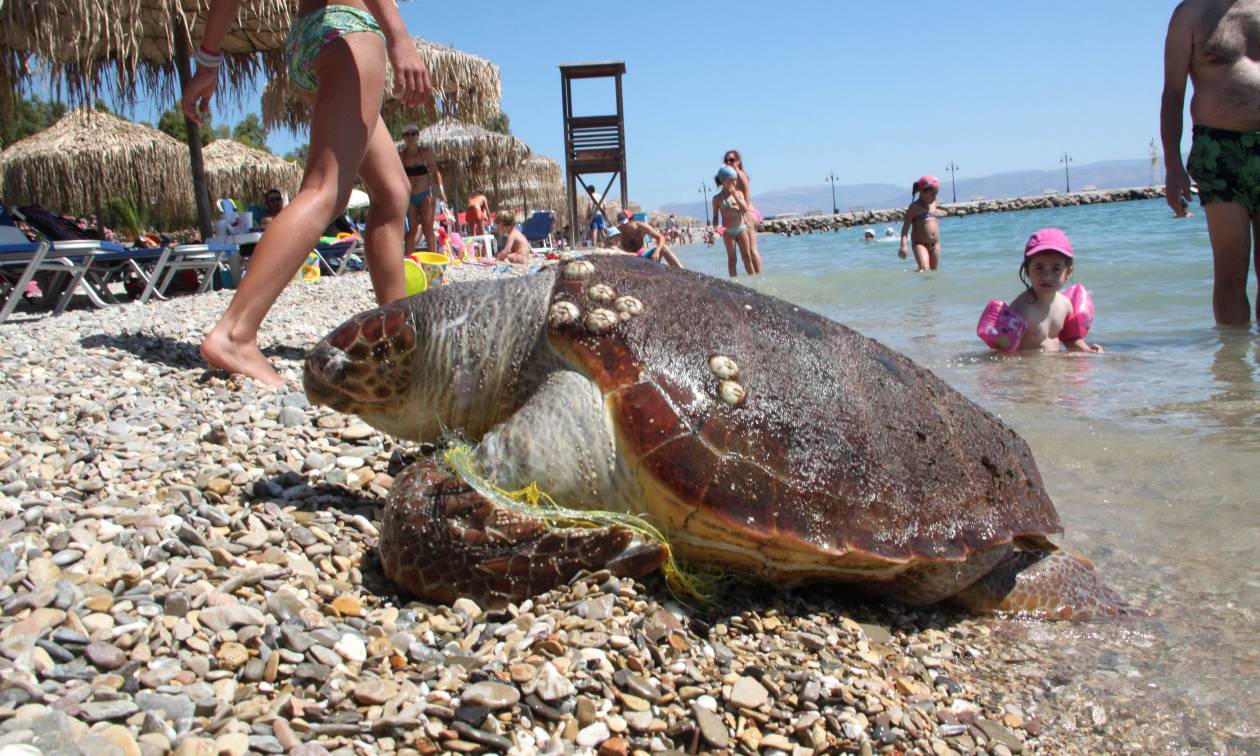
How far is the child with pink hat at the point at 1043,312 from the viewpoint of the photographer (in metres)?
5.23

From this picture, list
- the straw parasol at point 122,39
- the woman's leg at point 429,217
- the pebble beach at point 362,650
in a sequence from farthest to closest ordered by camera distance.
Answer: the woman's leg at point 429,217 < the straw parasol at point 122,39 < the pebble beach at point 362,650

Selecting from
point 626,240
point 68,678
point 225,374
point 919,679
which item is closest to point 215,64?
point 225,374

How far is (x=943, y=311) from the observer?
8516mm

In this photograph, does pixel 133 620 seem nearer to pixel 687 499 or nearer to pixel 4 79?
pixel 687 499

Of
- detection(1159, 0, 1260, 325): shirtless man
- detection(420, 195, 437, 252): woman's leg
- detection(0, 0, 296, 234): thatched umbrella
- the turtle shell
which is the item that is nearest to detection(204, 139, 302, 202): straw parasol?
detection(0, 0, 296, 234): thatched umbrella

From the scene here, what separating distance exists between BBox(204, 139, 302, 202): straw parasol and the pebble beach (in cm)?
2005

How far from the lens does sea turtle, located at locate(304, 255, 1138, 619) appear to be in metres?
1.78

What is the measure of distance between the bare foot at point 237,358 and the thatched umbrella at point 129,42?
5.57 meters

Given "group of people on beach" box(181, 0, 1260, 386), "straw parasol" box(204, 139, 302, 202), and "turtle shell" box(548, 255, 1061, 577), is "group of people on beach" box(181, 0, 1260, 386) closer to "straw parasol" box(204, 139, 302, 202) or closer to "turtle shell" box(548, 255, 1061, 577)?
"turtle shell" box(548, 255, 1061, 577)

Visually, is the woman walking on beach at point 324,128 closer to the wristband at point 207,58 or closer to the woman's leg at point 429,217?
the wristband at point 207,58

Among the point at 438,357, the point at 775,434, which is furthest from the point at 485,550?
the point at 775,434

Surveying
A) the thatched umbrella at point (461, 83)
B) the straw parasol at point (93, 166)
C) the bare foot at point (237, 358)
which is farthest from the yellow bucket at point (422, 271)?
the straw parasol at point (93, 166)

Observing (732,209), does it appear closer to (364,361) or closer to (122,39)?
(122,39)

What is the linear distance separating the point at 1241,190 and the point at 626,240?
31.4 ft
